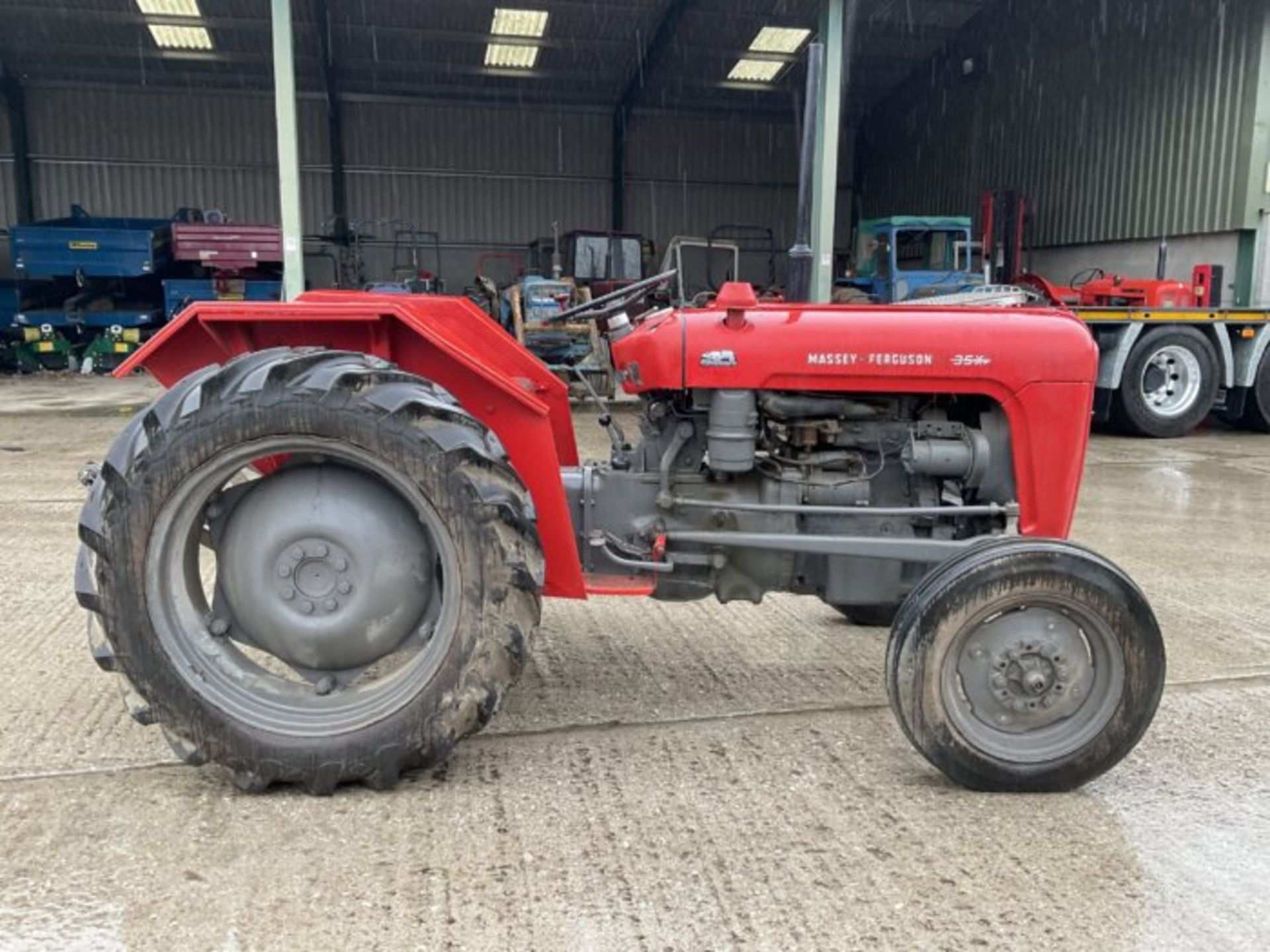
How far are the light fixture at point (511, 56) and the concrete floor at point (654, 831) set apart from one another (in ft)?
55.8

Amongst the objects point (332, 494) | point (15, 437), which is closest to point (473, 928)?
point (332, 494)

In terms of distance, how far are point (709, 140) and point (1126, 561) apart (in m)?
19.6

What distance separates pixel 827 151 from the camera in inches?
486

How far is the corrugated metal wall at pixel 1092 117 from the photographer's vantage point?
1306cm

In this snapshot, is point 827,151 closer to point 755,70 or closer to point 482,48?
point 755,70

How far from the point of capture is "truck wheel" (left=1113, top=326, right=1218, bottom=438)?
1003cm

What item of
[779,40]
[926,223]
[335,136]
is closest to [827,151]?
[926,223]

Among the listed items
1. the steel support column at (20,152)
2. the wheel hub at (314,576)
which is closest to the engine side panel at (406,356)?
the wheel hub at (314,576)

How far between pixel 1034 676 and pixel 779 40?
17.8 m

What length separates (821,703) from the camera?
3195mm

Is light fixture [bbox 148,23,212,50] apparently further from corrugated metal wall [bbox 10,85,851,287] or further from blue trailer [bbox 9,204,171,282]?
blue trailer [bbox 9,204,171,282]

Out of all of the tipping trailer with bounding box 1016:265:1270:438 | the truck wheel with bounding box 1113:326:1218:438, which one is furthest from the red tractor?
the truck wheel with bounding box 1113:326:1218:438

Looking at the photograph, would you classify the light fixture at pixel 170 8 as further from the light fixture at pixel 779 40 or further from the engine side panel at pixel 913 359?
the engine side panel at pixel 913 359

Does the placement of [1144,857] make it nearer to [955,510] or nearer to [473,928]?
[955,510]
